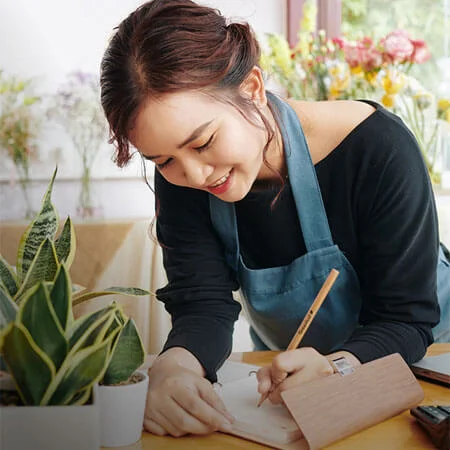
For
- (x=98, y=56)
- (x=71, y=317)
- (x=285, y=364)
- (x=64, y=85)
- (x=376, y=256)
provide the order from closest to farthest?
(x=71, y=317)
(x=285, y=364)
(x=376, y=256)
(x=98, y=56)
(x=64, y=85)

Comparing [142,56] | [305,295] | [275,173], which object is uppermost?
[142,56]

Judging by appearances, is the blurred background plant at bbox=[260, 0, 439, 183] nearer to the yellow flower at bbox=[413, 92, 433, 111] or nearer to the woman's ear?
the yellow flower at bbox=[413, 92, 433, 111]

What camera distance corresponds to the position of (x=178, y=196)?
0.77m

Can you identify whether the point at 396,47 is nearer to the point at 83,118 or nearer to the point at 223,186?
the point at 83,118

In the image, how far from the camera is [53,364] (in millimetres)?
421

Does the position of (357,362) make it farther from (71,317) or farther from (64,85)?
(64,85)

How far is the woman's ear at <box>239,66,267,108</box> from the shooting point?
0.64 meters

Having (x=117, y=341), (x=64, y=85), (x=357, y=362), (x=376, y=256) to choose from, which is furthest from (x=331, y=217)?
(x=64, y=85)

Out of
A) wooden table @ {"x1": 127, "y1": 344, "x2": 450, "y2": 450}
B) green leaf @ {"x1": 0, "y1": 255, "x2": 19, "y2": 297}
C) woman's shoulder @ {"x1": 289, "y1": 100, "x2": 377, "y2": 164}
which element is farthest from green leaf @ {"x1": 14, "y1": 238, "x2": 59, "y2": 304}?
woman's shoulder @ {"x1": 289, "y1": 100, "x2": 377, "y2": 164}

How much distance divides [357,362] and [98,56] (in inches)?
20.7

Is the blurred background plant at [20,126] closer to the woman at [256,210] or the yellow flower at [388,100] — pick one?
the woman at [256,210]

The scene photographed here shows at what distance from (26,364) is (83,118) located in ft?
2.62

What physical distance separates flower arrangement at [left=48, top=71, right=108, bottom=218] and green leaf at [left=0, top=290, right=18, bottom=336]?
670 mm

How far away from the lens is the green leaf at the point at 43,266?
476mm
